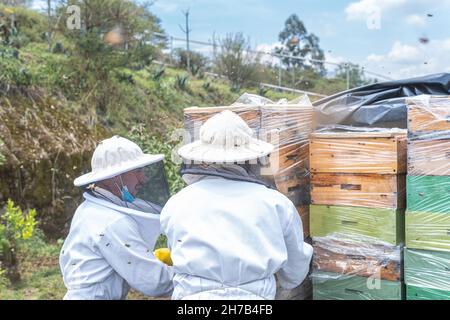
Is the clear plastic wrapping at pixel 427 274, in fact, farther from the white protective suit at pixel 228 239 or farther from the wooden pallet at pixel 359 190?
the white protective suit at pixel 228 239

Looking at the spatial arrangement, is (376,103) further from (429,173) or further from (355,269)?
(355,269)

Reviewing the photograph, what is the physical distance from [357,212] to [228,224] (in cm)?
131

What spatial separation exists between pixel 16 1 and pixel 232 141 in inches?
446

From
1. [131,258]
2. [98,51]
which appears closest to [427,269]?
[131,258]

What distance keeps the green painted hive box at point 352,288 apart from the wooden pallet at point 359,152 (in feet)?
2.33

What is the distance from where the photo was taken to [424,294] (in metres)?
2.81

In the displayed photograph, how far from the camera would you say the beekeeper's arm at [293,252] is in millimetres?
2137

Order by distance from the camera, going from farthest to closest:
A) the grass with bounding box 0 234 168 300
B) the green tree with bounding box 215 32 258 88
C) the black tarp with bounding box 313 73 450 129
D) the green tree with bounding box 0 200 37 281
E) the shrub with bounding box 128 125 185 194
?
the green tree with bounding box 215 32 258 88 → the shrub with bounding box 128 125 185 194 → the green tree with bounding box 0 200 37 281 → the grass with bounding box 0 234 168 300 → the black tarp with bounding box 313 73 450 129

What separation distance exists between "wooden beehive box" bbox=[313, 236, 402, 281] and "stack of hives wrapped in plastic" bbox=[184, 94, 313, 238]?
24 cm

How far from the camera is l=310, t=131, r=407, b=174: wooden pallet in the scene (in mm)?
2857

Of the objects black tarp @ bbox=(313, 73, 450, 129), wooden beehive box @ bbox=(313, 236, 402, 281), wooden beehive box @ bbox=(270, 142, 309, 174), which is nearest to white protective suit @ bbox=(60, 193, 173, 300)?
wooden beehive box @ bbox=(270, 142, 309, 174)

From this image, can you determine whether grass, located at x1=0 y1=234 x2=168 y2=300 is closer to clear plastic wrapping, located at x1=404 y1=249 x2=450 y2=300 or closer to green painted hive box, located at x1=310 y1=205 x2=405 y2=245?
green painted hive box, located at x1=310 y1=205 x2=405 y2=245
